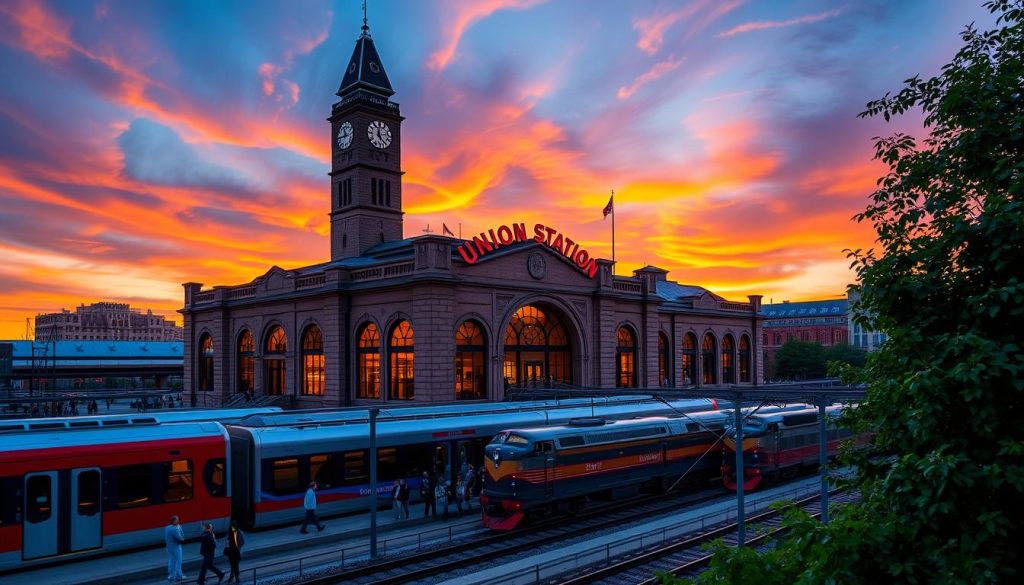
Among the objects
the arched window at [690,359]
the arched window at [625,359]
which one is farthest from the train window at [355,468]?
the arched window at [690,359]

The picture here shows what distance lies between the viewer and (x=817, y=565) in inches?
314

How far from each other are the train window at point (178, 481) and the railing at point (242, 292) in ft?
118

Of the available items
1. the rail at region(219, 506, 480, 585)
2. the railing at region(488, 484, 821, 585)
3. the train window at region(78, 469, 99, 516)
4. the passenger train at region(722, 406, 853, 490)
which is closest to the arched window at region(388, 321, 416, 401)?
the rail at region(219, 506, 480, 585)

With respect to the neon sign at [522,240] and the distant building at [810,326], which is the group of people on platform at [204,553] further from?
the distant building at [810,326]

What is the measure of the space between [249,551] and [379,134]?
52.3 m

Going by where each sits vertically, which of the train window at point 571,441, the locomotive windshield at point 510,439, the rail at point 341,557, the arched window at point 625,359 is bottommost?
the rail at point 341,557

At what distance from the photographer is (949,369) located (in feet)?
27.9

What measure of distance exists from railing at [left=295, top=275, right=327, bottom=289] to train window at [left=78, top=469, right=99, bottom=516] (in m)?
29.5

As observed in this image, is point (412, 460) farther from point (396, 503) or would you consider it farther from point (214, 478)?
point (214, 478)

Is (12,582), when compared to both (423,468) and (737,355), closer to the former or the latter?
(423,468)

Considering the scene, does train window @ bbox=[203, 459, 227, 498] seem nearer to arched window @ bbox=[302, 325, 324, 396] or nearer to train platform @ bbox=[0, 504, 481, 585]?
train platform @ bbox=[0, 504, 481, 585]

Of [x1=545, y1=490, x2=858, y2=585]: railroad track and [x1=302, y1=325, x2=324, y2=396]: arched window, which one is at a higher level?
[x1=302, y1=325, x2=324, y2=396]: arched window

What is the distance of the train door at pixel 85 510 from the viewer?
2114cm

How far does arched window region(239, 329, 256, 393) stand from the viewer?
194 feet
